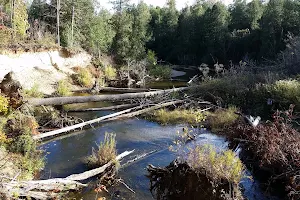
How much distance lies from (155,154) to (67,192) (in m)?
3.95

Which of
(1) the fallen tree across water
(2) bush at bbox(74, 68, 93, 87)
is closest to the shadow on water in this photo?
(1) the fallen tree across water

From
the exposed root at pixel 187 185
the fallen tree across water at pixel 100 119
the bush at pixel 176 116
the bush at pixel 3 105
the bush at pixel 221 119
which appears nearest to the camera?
the exposed root at pixel 187 185

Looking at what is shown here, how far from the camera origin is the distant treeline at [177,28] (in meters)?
28.9

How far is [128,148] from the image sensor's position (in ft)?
37.3

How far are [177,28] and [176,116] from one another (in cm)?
3900

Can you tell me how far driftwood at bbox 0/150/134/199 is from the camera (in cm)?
610

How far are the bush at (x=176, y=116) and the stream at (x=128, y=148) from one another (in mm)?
553

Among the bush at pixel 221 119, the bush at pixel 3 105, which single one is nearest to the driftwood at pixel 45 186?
the bush at pixel 3 105

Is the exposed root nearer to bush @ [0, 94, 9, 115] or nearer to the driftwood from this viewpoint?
the driftwood

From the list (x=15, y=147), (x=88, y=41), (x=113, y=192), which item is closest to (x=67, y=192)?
(x=113, y=192)

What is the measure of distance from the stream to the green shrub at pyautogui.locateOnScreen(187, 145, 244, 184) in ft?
6.11

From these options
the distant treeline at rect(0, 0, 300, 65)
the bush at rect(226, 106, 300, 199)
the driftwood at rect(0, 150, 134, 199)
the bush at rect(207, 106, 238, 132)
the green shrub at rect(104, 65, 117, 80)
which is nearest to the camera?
the driftwood at rect(0, 150, 134, 199)

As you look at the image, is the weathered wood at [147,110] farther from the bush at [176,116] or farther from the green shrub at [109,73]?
the green shrub at [109,73]

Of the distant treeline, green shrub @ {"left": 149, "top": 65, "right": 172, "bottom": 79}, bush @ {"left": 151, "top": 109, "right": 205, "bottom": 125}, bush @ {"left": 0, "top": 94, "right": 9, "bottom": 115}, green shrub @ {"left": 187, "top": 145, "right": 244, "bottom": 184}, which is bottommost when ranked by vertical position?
bush @ {"left": 151, "top": 109, "right": 205, "bottom": 125}
